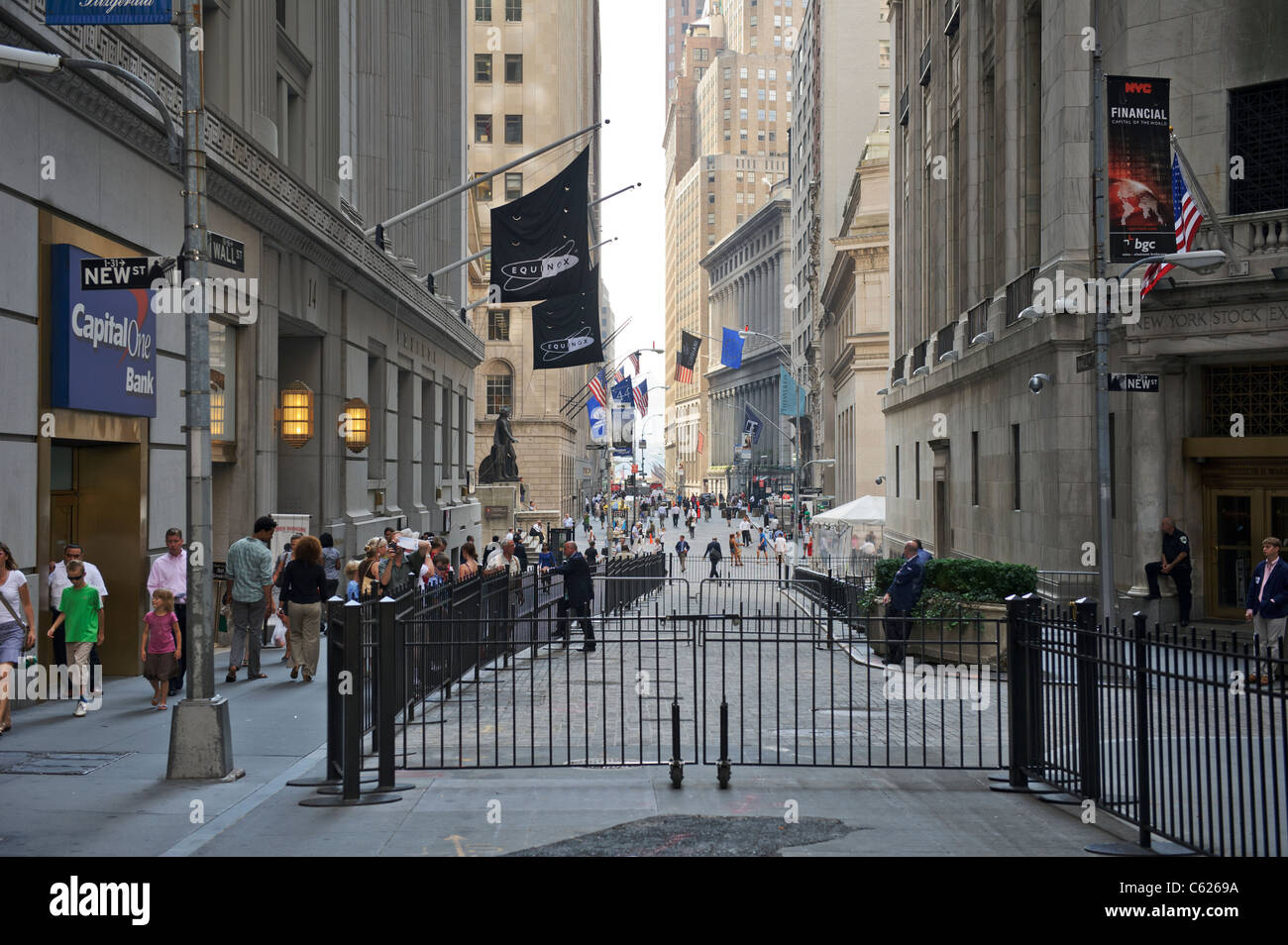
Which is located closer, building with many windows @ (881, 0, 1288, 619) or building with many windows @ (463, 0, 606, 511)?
building with many windows @ (881, 0, 1288, 619)

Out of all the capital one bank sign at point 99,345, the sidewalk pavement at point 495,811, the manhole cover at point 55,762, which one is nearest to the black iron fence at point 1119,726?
the sidewalk pavement at point 495,811

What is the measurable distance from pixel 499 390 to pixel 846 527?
34.2 metres

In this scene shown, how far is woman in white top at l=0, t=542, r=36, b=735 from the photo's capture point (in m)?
10.8

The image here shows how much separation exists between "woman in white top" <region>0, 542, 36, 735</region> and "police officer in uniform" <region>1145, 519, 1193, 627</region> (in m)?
16.7

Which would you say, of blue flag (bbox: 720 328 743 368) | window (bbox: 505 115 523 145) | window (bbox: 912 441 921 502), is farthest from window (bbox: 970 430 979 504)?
window (bbox: 505 115 523 145)

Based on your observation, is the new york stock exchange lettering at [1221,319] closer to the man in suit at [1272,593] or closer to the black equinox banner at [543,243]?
the man in suit at [1272,593]

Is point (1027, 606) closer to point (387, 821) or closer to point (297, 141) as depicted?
point (387, 821)

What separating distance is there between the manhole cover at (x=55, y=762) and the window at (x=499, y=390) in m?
64.9

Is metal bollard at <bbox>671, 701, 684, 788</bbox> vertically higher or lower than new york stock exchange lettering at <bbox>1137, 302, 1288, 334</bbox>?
lower

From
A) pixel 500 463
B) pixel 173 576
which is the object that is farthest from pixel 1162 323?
pixel 500 463

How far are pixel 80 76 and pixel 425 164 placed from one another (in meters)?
26.5

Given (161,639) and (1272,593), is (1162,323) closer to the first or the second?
(1272,593)

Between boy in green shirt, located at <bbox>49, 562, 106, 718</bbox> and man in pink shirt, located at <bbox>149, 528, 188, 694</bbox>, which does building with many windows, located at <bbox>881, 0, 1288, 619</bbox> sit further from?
boy in green shirt, located at <bbox>49, 562, 106, 718</bbox>

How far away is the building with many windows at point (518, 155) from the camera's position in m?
74.5
